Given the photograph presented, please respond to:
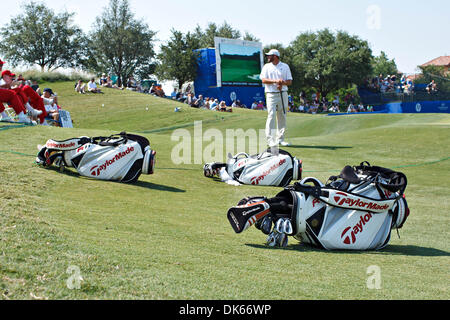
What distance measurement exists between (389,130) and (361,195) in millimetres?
12290

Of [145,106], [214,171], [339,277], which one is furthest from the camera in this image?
[145,106]

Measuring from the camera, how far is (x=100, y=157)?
347 inches

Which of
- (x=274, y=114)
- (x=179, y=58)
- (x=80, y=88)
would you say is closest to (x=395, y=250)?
(x=274, y=114)

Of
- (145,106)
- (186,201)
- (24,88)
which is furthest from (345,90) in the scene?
(186,201)

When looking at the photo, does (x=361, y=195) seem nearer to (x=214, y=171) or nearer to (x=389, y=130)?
(x=214, y=171)

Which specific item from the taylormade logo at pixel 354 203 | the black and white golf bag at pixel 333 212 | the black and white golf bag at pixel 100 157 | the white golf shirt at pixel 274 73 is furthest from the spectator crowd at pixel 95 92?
the taylormade logo at pixel 354 203

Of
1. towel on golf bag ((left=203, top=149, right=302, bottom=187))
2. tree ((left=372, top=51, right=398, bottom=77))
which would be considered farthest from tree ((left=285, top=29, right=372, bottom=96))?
towel on golf bag ((left=203, top=149, right=302, bottom=187))

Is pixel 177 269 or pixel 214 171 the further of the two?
pixel 214 171

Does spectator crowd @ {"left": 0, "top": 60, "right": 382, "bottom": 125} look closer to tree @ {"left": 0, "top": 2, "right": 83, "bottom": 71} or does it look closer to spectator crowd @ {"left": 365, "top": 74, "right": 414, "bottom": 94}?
spectator crowd @ {"left": 365, "top": 74, "right": 414, "bottom": 94}

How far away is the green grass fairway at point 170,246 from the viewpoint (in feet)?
10.9

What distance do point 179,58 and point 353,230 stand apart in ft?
175

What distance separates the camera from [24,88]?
51.6 ft

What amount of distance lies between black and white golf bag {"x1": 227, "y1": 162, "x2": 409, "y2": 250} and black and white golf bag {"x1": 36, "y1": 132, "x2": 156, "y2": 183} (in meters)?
3.99

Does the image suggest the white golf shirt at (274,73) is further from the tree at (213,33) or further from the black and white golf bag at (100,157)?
the tree at (213,33)
